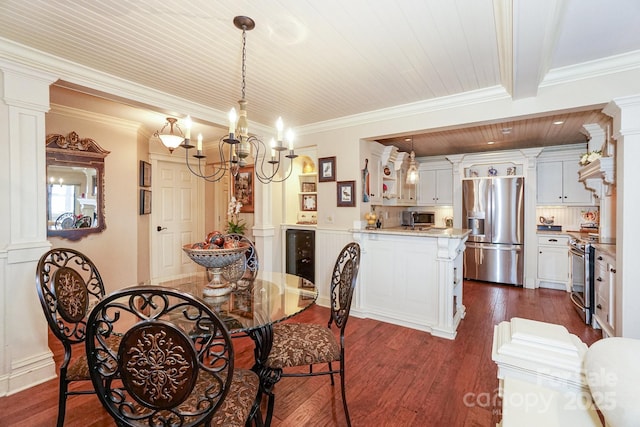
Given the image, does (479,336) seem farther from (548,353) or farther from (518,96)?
(548,353)

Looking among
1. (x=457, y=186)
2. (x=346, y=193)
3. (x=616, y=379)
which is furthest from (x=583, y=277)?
(x=616, y=379)

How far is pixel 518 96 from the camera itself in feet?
8.55

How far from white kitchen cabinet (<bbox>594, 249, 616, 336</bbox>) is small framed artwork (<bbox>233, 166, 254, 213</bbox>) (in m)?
4.47

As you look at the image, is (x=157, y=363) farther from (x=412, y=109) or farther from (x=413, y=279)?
(x=412, y=109)

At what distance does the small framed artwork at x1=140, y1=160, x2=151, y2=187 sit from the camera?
4.38 metres

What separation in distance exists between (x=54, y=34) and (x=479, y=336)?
428 centimetres

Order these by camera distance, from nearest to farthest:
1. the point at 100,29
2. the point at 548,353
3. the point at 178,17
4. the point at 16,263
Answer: the point at 548,353 < the point at 178,17 < the point at 100,29 < the point at 16,263

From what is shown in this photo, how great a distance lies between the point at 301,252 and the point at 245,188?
1654mm

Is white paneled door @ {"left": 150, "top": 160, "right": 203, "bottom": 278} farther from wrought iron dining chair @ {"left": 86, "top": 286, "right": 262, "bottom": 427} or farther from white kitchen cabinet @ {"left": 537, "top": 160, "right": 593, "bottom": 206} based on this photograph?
white kitchen cabinet @ {"left": 537, "top": 160, "right": 593, "bottom": 206}

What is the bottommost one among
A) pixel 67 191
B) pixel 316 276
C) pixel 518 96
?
pixel 316 276

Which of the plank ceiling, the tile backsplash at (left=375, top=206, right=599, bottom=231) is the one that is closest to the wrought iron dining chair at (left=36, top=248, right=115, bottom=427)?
the plank ceiling

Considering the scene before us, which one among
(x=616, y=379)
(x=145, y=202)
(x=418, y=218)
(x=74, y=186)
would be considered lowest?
(x=616, y=379)

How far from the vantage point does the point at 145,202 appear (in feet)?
14.6

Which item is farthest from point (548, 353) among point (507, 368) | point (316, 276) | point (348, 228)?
point (316, 276)
